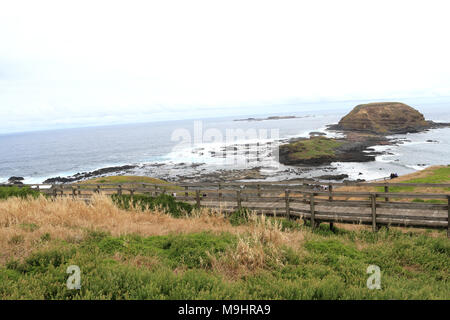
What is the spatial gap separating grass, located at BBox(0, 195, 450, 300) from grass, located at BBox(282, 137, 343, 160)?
177 feet

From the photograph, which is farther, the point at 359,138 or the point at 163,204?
the point at 359,138

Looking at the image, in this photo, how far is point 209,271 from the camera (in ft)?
20.6

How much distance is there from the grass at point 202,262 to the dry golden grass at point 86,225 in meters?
0.04

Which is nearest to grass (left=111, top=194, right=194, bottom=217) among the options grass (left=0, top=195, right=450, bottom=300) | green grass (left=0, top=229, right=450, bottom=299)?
grass (left=0, top=195, right=450, bottom=300)

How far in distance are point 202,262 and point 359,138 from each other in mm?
92555

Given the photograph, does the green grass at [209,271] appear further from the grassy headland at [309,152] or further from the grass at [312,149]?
the grass at [312,149]

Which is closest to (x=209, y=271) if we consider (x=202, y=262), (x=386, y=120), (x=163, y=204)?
(x=202, y=262)

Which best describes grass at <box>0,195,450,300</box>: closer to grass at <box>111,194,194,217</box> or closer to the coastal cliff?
grass at <box>111,194,194,217</box>

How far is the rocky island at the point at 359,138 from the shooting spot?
62.8 m

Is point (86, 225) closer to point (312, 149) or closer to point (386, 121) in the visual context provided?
point (312, 149)

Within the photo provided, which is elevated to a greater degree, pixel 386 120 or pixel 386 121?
pixel 386 120

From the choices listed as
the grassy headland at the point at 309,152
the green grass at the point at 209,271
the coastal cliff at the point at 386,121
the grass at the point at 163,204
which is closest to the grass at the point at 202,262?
the green grass at the point at 209,271

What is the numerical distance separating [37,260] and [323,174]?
159ft
